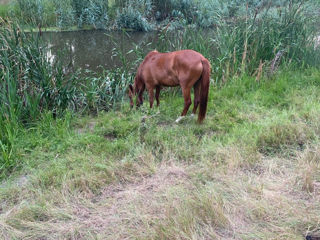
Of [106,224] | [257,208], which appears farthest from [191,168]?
[106,224]

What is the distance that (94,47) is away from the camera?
11.8 m

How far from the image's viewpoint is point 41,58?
479 centimetres

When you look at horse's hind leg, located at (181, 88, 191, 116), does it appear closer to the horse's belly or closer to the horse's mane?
the horse's belly

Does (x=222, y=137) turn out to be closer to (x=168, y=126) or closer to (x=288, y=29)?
(x=168, y=126)

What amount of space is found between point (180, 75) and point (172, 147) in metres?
1.33

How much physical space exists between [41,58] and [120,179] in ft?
8.85

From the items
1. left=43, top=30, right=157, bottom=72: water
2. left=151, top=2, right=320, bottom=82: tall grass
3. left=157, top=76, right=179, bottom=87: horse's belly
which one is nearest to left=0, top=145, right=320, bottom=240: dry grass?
left=157, top=76, right=179, bottom=87: horse's belly

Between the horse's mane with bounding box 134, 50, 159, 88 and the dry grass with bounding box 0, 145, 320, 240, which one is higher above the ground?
the horse's mane with bounding box 134, 50, 159, 88

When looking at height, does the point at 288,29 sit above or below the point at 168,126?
above

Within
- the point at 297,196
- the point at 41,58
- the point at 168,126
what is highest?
the point at 41,58

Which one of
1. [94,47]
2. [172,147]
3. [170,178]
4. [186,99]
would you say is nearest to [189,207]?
[170,178]

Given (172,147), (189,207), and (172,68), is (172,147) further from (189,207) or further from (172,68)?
(172,68)

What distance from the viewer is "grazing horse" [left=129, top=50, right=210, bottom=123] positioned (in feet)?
13.9

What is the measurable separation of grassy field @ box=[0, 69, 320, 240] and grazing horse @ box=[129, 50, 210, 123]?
0.37 m
